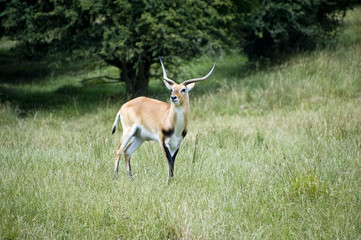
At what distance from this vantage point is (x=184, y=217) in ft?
12.4

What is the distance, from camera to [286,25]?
48.1 feet

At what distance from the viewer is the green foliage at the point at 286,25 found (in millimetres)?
14453

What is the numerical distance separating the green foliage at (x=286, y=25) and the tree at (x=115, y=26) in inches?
101

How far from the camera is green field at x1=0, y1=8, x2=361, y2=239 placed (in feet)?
12.4

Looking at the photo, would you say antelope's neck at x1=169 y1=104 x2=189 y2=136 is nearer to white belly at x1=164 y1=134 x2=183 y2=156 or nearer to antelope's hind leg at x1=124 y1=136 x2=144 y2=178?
white belly at x1=164 y1=134 x2=183 y2=156

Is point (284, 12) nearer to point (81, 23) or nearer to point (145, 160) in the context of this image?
point (81, 23)

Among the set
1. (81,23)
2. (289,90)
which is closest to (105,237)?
(289,90)

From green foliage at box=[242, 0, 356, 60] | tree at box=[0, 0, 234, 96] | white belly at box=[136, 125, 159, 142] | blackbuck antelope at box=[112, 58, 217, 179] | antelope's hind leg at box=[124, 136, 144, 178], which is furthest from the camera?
green foliage at box=[242, 0, 356, 60]

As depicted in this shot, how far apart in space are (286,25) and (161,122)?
10.7 m

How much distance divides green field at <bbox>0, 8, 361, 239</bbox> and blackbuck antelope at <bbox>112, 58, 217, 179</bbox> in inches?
13.3

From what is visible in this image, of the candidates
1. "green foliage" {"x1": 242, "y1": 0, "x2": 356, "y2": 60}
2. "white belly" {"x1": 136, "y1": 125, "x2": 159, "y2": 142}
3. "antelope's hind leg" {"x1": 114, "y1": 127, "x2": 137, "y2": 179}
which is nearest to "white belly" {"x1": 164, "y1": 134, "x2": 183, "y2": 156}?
"white belly" {"x1": 136, "y1": 125, "x2": 159, "y2": 142}

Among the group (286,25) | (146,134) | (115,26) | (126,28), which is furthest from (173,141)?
(286,25)

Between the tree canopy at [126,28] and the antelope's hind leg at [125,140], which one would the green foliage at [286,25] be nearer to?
the tree canopy at [126,28]

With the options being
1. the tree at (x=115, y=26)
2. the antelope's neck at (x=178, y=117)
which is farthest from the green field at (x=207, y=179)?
the tree at (x=115, y=26)
